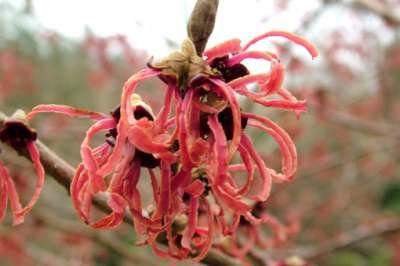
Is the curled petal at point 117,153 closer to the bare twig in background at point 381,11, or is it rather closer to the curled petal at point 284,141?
the curled petal at point 284,141

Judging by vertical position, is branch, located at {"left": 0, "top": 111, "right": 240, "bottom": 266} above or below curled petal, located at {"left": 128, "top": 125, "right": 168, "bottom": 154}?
below

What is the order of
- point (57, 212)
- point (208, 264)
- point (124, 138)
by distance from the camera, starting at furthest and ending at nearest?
point (57, 212) → point (208, 264) → point (124, 138)

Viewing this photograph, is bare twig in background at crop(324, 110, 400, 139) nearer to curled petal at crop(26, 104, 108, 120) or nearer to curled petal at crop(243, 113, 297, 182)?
curled petal at crop(243, 113, 297, 182)

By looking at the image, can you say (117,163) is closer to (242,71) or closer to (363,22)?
(242,71)

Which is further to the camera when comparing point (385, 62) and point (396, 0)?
point (385, 62)

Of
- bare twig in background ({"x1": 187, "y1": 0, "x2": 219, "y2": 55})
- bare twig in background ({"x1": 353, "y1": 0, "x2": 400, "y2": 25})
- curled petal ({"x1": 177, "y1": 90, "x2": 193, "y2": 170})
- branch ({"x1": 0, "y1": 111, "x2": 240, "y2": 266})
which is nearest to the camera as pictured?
curled petal ({"x1": 177, "y1": 90, "x2": 193, "y2": 170})

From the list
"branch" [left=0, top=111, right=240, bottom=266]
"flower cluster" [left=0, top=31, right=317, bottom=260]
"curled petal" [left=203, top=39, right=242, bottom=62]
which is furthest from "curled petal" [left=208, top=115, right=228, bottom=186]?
"branch" [left=0, top=111, right=240, bottom=266]

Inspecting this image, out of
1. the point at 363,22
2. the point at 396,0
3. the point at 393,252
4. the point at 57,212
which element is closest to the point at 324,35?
the point at 363,22
